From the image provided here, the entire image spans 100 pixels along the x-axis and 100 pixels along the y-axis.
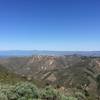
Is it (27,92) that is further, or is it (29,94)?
(27,92)

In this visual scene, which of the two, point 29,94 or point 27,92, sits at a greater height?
point 27,92

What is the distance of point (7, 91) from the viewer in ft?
138

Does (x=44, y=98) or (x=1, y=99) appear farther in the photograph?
(x=44, y=98)

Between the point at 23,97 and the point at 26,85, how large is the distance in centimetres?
691

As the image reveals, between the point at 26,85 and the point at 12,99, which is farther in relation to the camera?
the point at 26,85

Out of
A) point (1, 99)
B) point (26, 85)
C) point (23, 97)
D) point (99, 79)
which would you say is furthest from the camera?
point (99, 79)

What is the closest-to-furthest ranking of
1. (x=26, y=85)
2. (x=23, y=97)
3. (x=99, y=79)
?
1. (x=23, y=97)
2. (x=26, y=85)
3. (x=99, y=79)

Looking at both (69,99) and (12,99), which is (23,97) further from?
(69,99)

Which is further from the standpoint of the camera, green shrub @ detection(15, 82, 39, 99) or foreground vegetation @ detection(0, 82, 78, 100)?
green shrub @ detection(15, 82, 39, 99)

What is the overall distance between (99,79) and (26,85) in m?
72.0

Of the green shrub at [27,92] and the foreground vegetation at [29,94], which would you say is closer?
the foreground vegetation at [29,94]

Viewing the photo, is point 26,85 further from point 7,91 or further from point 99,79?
point 99,79

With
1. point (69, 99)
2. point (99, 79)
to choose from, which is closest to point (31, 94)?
Answer: point (69, 99)

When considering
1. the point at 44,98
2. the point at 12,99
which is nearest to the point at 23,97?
the point at 12,99
